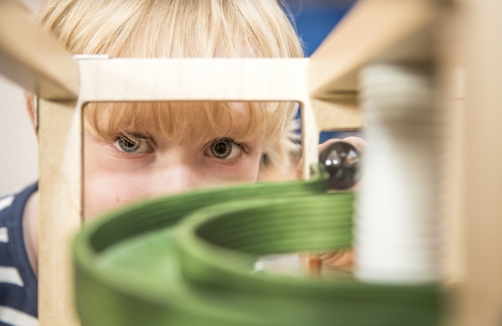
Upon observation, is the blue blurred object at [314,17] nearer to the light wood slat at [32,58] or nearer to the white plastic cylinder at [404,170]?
the light wood slat at [32,58]

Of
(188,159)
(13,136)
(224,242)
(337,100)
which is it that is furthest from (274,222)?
(13,136)

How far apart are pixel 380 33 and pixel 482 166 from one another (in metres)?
0.07

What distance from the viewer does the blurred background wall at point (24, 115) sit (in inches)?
45.3

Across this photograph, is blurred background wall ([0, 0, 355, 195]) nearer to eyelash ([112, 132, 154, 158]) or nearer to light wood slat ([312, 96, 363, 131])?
eyelash ([112, 132, 154, 158])

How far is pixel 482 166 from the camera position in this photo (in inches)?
7.3

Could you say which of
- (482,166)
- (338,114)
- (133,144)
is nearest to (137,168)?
(133,144)

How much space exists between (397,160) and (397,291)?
108mm

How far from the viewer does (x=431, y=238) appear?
26 centimetres

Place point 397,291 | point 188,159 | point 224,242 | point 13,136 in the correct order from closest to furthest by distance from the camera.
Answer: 1. point 397,291
2. point 224,242
3. point 188,159
4. point 13,136

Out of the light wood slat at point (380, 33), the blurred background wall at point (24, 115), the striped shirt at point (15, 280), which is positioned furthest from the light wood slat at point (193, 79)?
the blurred background wall at point (24, 115)

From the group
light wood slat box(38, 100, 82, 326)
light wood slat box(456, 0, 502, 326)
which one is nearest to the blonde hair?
light wood slat box(38, 100, 82, 326)

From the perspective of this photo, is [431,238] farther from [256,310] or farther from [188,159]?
[188,159]

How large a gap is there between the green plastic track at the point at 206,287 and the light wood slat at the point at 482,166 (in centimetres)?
3

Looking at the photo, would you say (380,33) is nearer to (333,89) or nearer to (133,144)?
(333,89)
